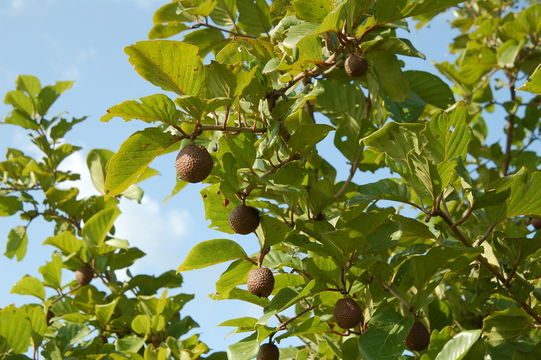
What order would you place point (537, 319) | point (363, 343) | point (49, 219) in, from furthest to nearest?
1. point (49, 219)
2. point (537, 319)
3. point (363, 343)

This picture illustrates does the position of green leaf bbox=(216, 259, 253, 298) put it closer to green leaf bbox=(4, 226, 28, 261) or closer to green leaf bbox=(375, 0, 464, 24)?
green leaf bbox=(375, 0, 464, 24)

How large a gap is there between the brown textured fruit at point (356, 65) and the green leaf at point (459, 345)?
0.76 meters

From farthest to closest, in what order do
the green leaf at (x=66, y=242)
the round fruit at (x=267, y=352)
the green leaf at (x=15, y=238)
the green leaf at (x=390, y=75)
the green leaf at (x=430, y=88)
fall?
the green leaf at (x=15, y=238) < the green leaf at (x=66, y=242) < the green leaf at (x=430, y=88) < the green leaf at (x=390, y=75) < the round fruit at (x=267, y=352)

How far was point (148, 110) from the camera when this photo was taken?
4.36 ft

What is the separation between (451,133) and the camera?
1508mm

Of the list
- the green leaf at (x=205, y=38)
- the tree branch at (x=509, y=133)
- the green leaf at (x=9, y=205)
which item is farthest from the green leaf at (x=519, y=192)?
the green leaf at (x=9, y=205)

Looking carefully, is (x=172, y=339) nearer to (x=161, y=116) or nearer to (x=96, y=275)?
(x=96, y=275)

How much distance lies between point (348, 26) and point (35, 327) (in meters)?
1.82

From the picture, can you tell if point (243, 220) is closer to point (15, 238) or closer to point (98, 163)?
point (98, 163)

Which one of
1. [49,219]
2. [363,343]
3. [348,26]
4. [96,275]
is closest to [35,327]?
[96,275]

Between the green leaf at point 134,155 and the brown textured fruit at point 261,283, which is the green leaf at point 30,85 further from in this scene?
the brown textured fruit at point 261,283

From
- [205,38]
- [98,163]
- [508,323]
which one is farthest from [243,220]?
[98,163]

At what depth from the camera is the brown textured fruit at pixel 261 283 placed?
149cm

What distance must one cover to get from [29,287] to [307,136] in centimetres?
205
